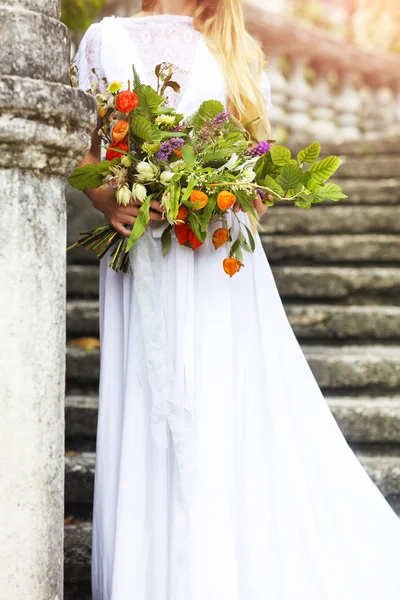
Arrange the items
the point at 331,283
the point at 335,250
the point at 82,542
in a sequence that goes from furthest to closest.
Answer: the point at 335,250, the point at 331,283, the point at 82,542

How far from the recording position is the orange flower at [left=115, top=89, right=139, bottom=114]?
1810 mm

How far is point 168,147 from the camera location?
186 cm

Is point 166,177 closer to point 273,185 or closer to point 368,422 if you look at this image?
point 273,185

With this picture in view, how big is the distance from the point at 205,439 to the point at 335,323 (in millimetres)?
1656

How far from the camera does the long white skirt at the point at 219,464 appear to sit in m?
2.04

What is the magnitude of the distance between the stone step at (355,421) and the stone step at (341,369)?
0.18m

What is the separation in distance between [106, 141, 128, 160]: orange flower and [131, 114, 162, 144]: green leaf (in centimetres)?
6

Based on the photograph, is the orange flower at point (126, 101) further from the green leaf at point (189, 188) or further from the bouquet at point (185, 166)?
the green leaf at point (189, 188)

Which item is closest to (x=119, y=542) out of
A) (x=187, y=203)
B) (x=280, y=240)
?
(x=187, y=203)

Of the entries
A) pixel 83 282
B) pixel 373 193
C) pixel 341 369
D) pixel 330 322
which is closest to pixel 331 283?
pixel 330 322

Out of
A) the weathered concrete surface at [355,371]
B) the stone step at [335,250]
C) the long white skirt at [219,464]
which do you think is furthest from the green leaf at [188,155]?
the stone step at [335,250]

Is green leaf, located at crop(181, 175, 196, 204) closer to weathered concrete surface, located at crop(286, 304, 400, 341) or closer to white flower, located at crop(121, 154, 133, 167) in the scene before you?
white flower, located at crop(121, 154, 133, 167)

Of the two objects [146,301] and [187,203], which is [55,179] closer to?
[187,203]

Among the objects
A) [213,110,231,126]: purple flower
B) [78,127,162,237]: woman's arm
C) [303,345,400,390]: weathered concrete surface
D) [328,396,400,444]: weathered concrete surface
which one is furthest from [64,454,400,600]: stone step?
[213,110,231,126]: purple flower
